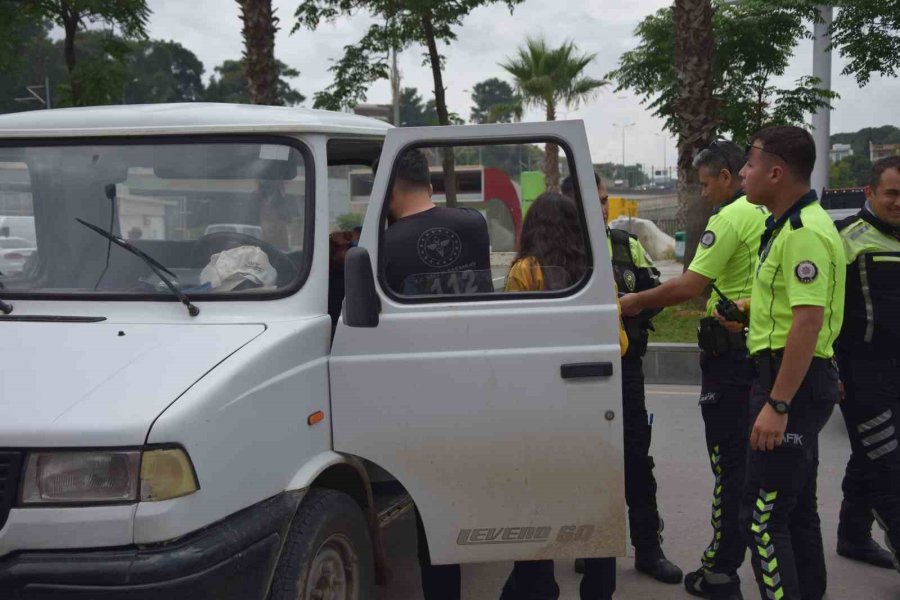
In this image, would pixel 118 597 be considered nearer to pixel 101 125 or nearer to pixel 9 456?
pixel 9 456

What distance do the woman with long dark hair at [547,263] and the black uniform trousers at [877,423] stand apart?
113 centimetres

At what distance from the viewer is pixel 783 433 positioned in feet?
11.3

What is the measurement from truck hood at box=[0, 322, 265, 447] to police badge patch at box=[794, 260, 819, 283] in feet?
6.16

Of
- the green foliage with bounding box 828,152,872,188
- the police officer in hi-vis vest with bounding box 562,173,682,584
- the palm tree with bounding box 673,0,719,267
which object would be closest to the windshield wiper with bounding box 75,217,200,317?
the police officer in hi-vis vest with bounding box 562,173,682,584

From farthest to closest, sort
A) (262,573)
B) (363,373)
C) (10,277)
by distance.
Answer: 1. (10,277)
2. (363,373)
3. (262,573)

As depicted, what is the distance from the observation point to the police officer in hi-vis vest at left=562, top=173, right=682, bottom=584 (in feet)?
14.9

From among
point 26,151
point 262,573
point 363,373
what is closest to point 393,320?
point 363,373

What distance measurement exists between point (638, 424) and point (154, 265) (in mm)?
2329

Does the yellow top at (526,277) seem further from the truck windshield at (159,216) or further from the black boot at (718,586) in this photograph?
the black boot at (718,586)

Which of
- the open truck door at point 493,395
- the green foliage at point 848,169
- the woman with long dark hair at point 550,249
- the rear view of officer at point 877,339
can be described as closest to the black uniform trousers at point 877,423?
the rear view of officer at point 877,339

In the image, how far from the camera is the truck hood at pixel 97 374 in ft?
8.82

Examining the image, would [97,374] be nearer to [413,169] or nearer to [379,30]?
[413,169]

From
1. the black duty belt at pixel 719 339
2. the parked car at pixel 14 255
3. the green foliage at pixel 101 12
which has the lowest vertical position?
the black duty belt at pixel 719 339

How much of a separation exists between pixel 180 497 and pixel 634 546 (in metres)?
2.77
